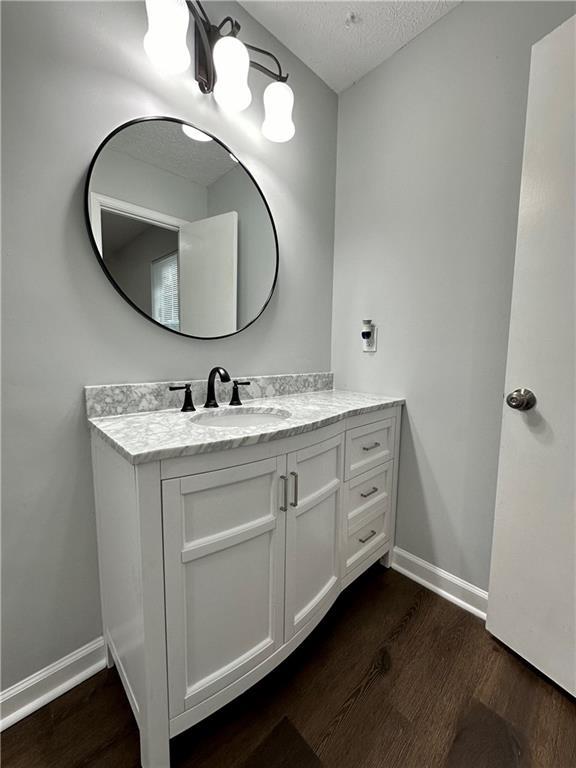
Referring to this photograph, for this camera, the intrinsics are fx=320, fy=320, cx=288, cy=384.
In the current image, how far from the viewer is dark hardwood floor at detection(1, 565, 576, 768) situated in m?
0.86

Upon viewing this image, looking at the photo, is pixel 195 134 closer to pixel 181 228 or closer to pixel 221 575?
pixel 181 228

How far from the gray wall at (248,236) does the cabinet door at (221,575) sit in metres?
0.80

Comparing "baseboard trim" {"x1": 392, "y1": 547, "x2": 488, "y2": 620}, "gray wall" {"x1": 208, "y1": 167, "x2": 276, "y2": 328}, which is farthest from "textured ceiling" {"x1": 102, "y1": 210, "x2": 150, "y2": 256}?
"baseboard trim" {"x1": 392, "y1": 547, "x2": 488, "y2": 620}

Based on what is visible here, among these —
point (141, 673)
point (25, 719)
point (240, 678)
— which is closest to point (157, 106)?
point (141, 673)

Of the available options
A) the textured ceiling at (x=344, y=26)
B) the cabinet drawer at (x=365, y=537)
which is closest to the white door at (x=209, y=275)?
the textured ceiling at (x=344, y=26)

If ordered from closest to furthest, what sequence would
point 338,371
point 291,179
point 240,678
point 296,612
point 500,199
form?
point 240,678, point 296,612, point 500,199, point 291,179, point 338,371

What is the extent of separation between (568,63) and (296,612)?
188cm

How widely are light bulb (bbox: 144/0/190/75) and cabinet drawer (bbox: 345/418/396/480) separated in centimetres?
138

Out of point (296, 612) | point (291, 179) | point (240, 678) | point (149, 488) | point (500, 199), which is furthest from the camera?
point (291, 179)

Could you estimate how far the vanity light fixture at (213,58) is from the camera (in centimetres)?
99

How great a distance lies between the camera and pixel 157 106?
3.73 feet

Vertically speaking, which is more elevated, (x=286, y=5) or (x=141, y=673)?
(x=286, y=5)

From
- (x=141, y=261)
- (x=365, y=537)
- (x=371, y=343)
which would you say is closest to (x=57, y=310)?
(x=141, y=261)

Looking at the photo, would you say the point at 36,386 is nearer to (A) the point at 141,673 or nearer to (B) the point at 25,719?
(A) the point at 141,673
